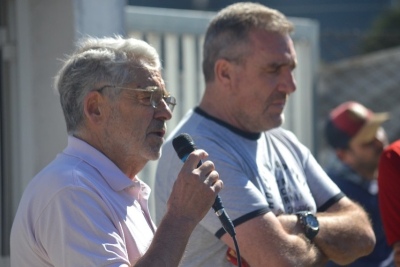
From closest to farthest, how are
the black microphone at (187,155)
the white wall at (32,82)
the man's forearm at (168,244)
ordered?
1. the man's forearm at (168,244)
2. the black microphone at (187,155)
3. the white wall at (32,82)

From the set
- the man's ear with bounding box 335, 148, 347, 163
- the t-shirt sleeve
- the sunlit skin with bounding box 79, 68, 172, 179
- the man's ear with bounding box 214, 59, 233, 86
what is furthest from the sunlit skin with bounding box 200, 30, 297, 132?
the man's ear with bounding box 335, 148, 347, 163

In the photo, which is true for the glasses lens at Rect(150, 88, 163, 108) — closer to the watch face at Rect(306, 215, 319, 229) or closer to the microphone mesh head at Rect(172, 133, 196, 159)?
the microphone mesh head at Rect(172, 133, 196, 159)

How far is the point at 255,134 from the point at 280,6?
71.5ft

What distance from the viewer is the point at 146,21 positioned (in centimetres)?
609

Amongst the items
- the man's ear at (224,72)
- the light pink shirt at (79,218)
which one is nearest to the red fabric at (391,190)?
the man's ear at (224,72)

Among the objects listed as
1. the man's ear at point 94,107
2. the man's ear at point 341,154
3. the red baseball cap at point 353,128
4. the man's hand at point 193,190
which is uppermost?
the man's ear at point 94,107

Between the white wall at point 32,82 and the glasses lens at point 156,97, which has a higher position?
the glasses lens at point 156,97

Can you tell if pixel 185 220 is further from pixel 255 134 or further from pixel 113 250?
pixel 255 134

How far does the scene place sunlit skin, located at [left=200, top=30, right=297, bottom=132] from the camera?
4270 millimetres

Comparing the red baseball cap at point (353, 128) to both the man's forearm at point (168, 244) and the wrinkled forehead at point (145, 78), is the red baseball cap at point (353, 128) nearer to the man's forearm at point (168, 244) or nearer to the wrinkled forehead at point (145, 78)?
the wrinkled forehead at point (145, 78)

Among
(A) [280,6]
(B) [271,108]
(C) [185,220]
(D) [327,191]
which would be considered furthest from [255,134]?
(A) [280,6]

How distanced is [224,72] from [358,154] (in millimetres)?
2324

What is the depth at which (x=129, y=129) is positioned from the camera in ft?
10.6

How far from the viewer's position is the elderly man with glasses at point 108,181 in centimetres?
290
